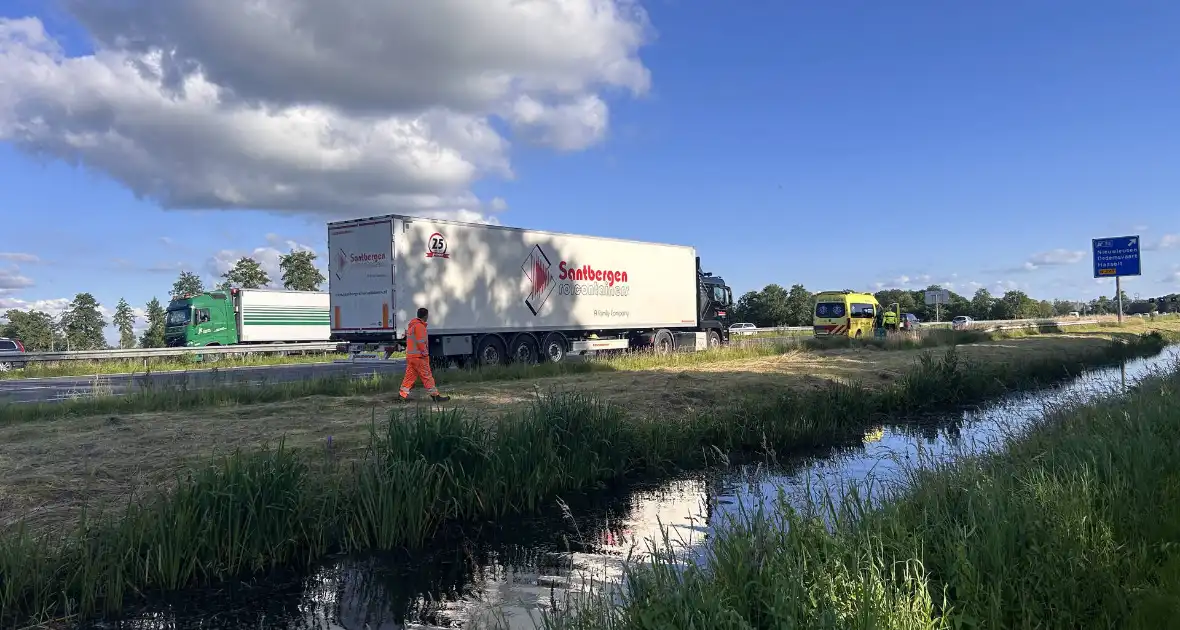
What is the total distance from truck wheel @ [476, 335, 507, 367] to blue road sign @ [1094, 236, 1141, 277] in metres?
34.1

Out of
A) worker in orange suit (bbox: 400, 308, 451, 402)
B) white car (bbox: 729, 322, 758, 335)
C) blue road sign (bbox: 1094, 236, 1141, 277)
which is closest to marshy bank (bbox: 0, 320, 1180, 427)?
worker in orange suit (bbox: 400, 308, 451, 402)

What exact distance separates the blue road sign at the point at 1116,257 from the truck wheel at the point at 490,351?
112 feet

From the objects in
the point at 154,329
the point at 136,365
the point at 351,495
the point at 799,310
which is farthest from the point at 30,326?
the point at 351,495

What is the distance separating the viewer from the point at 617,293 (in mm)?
23062

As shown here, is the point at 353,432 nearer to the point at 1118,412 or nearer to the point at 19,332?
the point at 1118,412

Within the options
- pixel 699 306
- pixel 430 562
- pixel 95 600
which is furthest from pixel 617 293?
pixel 95 600

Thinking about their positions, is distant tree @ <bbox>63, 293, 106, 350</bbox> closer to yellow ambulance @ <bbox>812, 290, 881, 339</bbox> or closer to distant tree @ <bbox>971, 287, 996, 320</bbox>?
yellow ambulance @ <bbox>812, 290, 881, 339</bbox>

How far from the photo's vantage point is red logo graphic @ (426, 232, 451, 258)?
17922 mm

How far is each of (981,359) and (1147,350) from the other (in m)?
13.0

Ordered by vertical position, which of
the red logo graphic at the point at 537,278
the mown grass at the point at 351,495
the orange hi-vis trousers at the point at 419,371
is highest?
the red logo graphic at the point at 537,278

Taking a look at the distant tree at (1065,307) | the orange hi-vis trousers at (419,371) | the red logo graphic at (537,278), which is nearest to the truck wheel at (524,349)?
the red logo graphic at (537,278)

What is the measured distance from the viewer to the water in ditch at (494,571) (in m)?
4.94

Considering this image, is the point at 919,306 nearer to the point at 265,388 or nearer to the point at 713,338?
the point at 713,338

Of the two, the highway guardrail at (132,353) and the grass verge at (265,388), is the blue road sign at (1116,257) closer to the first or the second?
the grass verge at (265,388)
